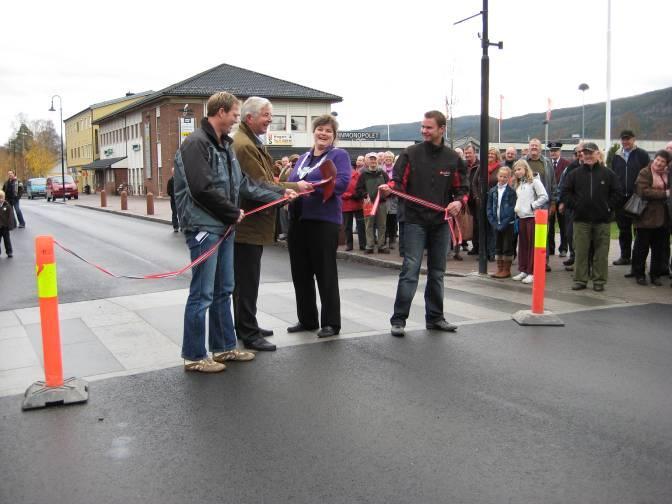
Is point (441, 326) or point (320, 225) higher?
point (320, 225)

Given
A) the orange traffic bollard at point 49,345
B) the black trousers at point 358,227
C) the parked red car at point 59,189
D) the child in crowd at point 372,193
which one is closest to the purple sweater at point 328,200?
the orange traffic bollard at point 49,345

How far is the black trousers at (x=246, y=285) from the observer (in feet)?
20.3

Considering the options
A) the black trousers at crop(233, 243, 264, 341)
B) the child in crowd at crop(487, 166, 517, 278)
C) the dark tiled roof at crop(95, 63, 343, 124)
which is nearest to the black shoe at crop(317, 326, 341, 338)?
the black trousers at crop(233, 243, 264, 341)

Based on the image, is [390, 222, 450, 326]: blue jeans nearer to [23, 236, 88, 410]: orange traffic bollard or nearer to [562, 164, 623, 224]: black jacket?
[23, 236, 88, 410]: orange traffic bollard

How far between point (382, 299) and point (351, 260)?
4974 mm

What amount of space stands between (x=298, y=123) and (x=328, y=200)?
53079 millimetres

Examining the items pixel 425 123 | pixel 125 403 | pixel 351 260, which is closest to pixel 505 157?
pixel 351 260

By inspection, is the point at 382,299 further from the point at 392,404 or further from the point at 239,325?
the point at 392,404

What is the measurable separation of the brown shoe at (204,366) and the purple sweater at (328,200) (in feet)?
5.77

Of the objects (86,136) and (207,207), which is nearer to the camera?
(207,207)

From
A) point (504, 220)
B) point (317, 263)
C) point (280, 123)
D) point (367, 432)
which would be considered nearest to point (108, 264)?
point (504, 220)

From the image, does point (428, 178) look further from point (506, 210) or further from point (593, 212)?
point (506, 210)

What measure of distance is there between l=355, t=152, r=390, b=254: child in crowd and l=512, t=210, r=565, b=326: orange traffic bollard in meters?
6.27

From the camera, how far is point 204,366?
550 centimetres
